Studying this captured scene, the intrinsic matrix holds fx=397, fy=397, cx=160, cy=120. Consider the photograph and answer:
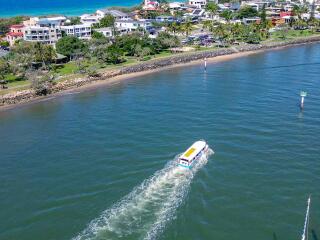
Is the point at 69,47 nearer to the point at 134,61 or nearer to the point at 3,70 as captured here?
the point at 134,61

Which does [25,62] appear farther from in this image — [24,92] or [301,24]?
[301,24]

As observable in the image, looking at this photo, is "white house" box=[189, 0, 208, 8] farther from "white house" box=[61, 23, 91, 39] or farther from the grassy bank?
"white house" box=[61, 23, 91, 39]

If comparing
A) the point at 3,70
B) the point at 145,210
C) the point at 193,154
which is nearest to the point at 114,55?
the point at 3,70

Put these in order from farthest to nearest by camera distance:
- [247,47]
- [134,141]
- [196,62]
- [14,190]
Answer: [247,47]
[196,62]
[134,141]
[14,190]

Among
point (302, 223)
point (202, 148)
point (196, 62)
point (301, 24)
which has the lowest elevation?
point (302, 223)

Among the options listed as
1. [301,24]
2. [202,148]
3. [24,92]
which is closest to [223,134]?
[202,148]
